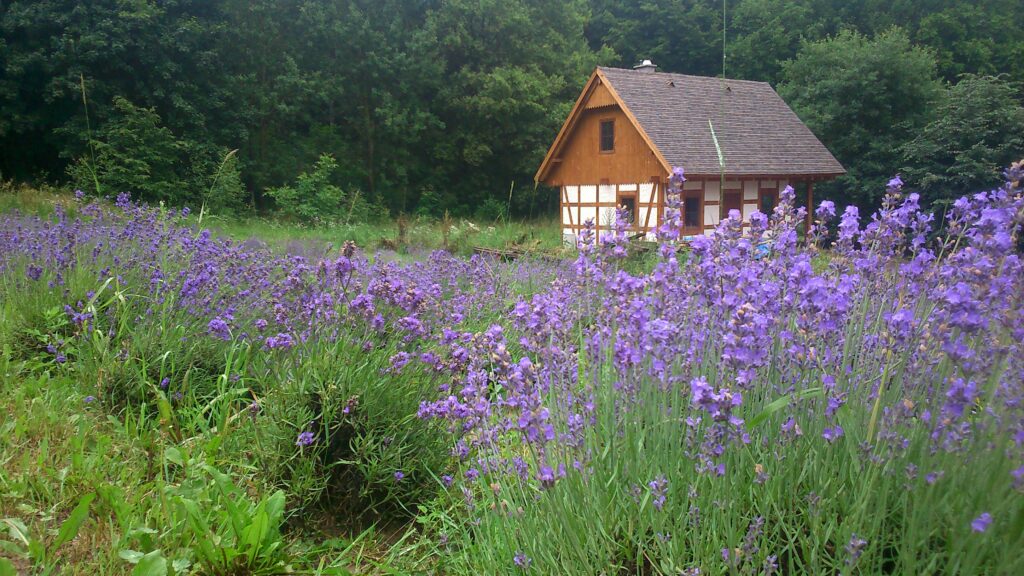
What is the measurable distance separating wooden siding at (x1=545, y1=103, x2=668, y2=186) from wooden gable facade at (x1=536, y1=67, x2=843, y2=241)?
3 cm

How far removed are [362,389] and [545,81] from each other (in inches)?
1068

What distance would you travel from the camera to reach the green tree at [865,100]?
50.4ft

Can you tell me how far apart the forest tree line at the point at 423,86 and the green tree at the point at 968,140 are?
0.06 metres

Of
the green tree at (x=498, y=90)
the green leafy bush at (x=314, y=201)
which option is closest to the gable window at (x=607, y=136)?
the green leafy bush at (x=314, y=201)

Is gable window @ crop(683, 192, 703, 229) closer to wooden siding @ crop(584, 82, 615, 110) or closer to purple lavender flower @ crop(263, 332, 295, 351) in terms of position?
wooden siding @ crop(584, 82, 615, 110)

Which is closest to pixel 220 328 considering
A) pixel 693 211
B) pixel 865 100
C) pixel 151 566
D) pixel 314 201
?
pixel 151 566

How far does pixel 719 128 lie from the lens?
17828 mm

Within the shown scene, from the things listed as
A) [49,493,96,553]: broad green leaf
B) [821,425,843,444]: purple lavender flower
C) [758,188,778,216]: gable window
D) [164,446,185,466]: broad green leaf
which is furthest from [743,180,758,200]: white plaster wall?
[49,493,96,553]: broad green leaf

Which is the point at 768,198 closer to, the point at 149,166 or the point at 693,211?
the point at 693,211

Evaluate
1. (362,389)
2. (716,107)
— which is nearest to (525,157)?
(716,107)

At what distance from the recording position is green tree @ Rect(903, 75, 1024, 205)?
10461 millimetres

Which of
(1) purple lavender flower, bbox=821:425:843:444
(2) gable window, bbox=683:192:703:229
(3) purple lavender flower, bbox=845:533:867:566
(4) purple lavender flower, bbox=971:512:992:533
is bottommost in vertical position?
(2) gable window, bbox=683:192:703:229

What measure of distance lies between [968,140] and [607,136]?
27.1 ft

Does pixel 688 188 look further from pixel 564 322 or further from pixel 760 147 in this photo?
pixel 564 322
